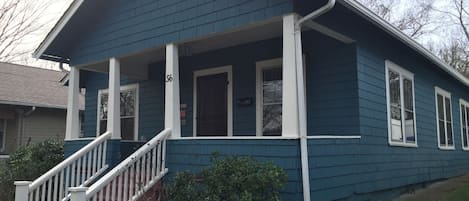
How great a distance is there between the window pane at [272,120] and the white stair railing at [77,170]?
9.45ft

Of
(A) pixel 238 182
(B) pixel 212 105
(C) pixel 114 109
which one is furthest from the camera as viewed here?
(B) pixel 212 105

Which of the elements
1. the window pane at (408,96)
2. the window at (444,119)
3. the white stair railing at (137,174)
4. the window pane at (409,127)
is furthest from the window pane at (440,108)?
the white stair railing at (137,174)

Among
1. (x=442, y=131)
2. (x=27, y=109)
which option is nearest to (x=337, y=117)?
(x=442, y=131)

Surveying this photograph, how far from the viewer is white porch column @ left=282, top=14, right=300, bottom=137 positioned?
5391mm

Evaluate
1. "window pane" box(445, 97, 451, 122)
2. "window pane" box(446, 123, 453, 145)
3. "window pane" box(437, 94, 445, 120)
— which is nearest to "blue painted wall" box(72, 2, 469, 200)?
"window pane" box(437, 94, 445, 120)

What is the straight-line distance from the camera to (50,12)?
64.2 feet

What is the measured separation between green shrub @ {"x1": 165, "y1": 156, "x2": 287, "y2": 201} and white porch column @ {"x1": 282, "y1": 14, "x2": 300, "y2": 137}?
1.82 feet

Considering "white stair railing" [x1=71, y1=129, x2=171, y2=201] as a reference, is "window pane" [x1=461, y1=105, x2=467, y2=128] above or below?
above

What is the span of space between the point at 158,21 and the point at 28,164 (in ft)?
13.1

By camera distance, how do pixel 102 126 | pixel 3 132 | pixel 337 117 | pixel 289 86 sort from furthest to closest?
1. pixel 3 132
2. pixel 102 126
3. pixel 337 117
4. pixel 289 86

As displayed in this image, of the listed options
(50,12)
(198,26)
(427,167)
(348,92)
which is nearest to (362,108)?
(348,92)

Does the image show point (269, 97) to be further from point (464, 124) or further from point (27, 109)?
point (27, 109)

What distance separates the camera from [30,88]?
17188 millimetres

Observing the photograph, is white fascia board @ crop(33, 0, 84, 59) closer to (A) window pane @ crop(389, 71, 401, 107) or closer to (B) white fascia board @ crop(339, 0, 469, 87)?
(B) white fascia board @ crop(339, 0, 469, 87)
